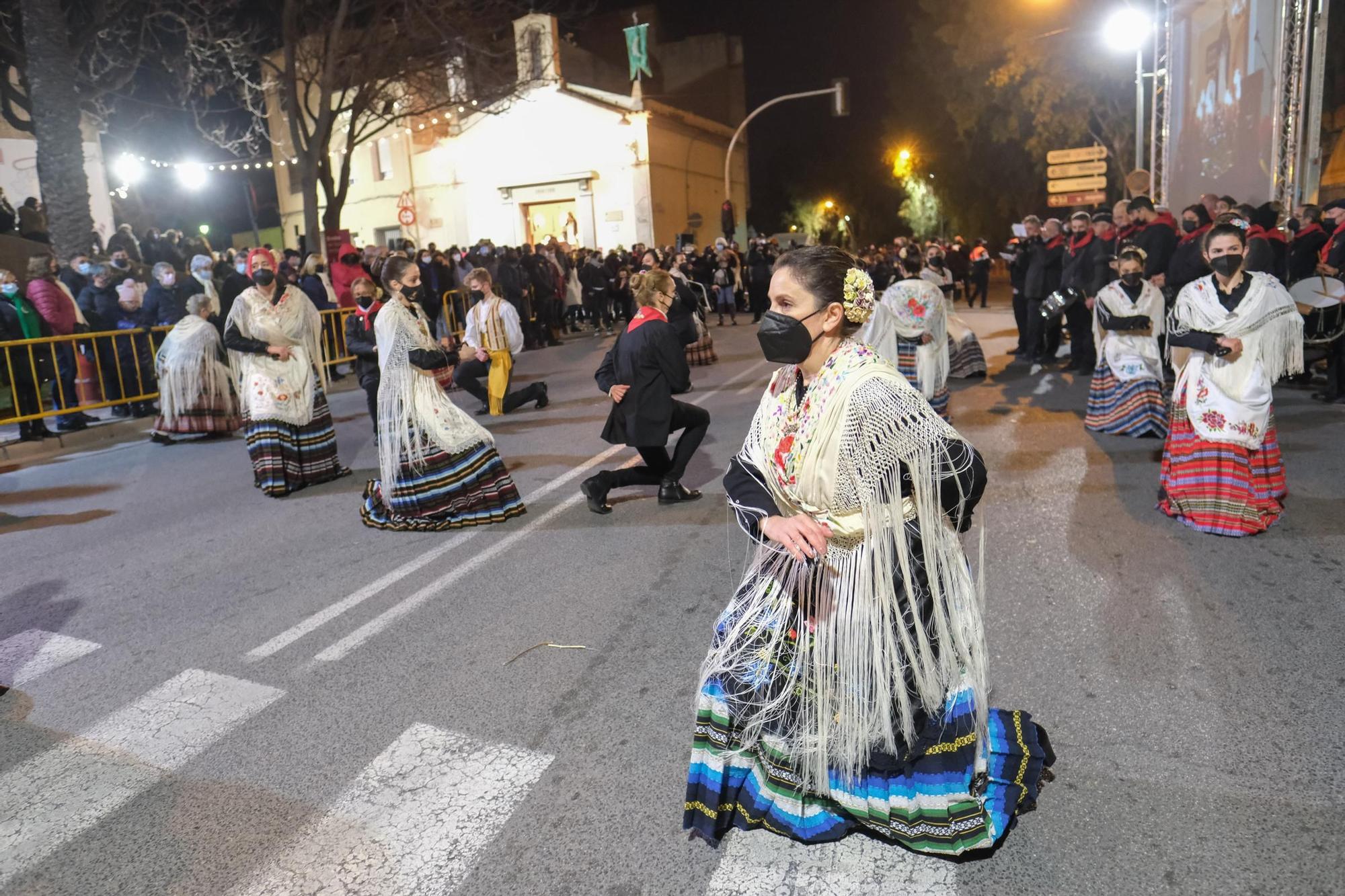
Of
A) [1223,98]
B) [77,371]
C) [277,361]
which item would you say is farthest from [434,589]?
[1223,98]

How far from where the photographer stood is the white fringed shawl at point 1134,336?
328 inches

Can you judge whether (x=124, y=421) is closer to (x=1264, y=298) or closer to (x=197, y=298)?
(x=197, y=298)

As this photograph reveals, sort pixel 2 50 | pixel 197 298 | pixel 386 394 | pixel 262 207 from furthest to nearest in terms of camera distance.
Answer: pixel 262 207 → pixel 2 50 → pixel 197 298 → pixel 386 394

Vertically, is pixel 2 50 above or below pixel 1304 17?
above

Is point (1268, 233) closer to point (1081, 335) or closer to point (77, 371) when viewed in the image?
point (1081, 335)

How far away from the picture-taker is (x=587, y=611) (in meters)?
4.82

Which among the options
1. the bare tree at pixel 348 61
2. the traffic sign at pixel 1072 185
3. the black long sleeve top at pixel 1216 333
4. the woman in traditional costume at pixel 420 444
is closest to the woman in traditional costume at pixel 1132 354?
the black long sleeve top at pixel 1216 333

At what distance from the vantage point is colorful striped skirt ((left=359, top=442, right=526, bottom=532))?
21.2 ft

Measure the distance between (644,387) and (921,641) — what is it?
164 inches

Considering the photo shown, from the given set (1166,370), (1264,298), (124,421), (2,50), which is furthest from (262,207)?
(1264,298)

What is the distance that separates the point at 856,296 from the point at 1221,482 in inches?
161

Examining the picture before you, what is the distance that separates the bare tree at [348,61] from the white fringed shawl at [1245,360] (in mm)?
17915

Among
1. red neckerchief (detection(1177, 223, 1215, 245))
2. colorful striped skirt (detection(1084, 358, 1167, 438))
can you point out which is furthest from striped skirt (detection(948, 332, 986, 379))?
colorful striped skirt (detection(1084, 358, 1167, 438))

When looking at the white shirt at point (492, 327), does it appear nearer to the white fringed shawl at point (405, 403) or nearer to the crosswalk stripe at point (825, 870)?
the white fringed shawl at point (405, 403)
